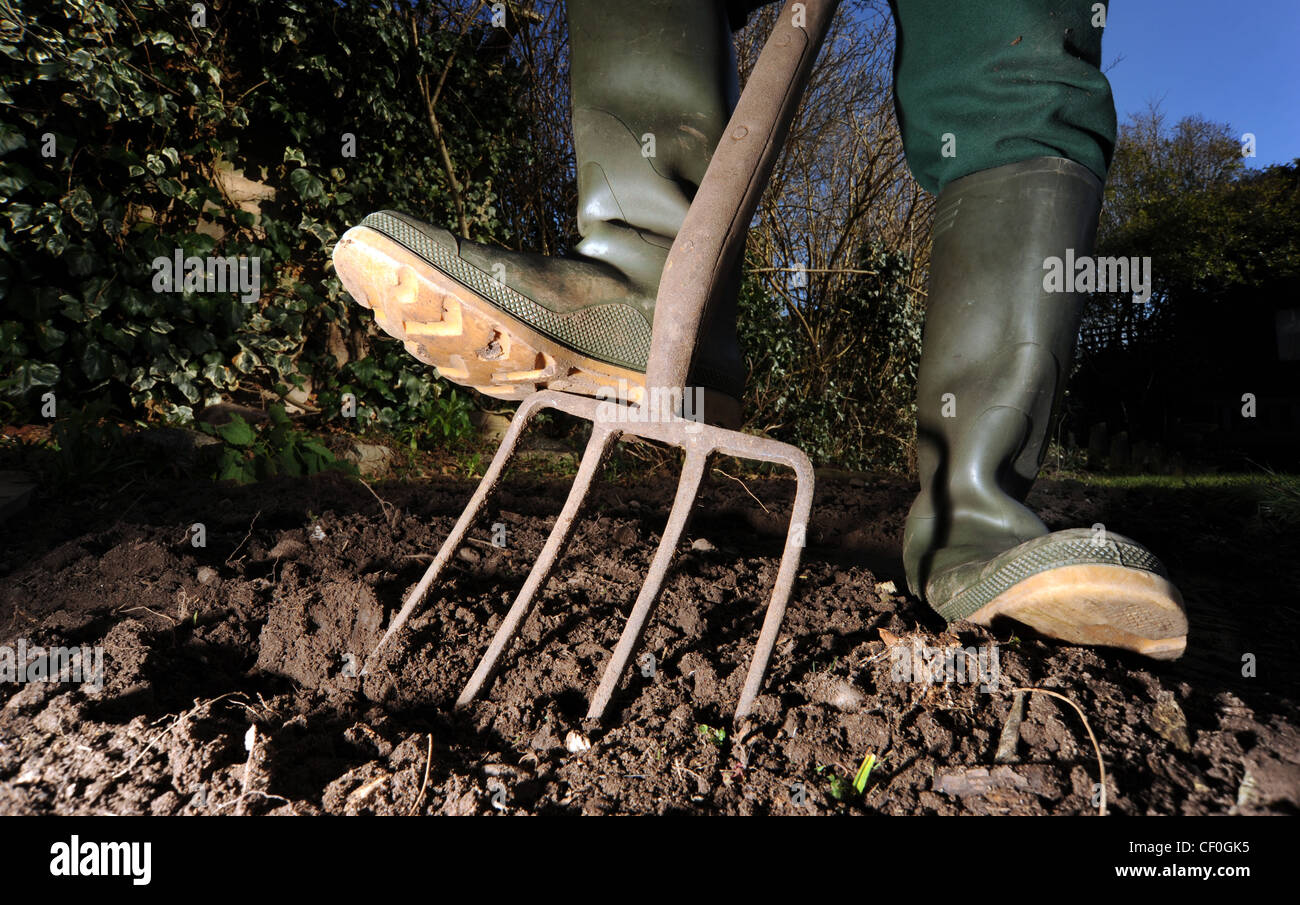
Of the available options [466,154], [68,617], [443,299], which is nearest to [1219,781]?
[443,299]

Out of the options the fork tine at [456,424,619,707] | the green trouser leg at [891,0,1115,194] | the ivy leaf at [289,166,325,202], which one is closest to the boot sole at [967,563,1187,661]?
the fork tine at [456,424,619,707]

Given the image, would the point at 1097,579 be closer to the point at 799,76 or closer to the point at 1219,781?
the point at 1219,781

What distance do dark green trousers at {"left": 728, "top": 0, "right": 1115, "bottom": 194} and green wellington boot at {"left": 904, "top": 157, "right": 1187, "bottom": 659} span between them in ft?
0.14

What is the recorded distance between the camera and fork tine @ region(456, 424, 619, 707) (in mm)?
1074

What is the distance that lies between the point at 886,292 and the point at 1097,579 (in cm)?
437

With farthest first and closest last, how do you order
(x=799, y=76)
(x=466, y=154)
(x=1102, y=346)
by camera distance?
(x=1102, y=346) → (x=466, y=154) → (x=799, y=76)

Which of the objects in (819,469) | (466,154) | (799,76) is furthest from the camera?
(819,469)

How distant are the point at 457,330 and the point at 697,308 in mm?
418

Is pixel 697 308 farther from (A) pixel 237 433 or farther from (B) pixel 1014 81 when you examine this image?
(A) pixel 237 433

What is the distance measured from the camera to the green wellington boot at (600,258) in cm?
123

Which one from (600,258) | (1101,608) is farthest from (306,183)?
(1101,608)

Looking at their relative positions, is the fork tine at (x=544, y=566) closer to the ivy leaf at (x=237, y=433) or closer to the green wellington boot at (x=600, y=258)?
the green wellington boot at (x=600, y=258)

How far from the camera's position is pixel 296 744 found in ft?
3.02

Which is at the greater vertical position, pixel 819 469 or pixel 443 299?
pixel 443 299
